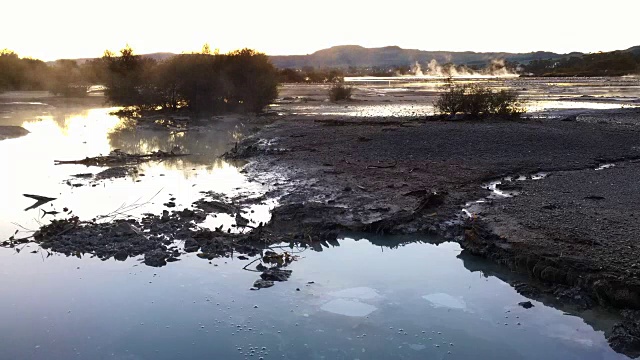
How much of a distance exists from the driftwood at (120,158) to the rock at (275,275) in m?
9.99

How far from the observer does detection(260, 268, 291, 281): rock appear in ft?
23.4

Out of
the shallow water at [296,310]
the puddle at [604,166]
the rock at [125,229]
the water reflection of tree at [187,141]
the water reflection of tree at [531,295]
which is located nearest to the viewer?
the shallow water at [296,310]

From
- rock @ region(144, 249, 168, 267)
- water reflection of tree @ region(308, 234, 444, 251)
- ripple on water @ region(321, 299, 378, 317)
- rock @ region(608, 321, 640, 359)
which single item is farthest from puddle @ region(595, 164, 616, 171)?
rock @ region(144, 249, 168, 267)

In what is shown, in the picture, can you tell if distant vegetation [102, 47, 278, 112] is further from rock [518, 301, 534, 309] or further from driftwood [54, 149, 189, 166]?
rock [518, 301, 534, 309]

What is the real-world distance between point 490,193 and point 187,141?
13.6 metres

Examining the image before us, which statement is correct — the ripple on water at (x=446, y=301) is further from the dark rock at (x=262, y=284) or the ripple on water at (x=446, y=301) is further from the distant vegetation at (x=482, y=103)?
the distant vegetation at (x=482, y=103)

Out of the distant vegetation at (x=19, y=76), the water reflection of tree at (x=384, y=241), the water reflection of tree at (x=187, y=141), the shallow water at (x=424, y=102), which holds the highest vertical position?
the distant vegetation at (x=19, y=76)

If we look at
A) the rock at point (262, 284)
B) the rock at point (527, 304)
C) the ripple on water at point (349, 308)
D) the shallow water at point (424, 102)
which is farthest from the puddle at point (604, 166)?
the shallow water at point (424, 102)

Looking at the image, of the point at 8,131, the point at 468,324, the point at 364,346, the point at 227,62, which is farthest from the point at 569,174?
the point at 227,62

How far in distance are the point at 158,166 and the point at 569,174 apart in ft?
36.4

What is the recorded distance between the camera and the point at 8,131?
75.9 feet

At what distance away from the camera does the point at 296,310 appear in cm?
627

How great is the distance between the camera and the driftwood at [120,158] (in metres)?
15.6

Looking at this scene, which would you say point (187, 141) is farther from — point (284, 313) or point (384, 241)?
point (284, 313)
